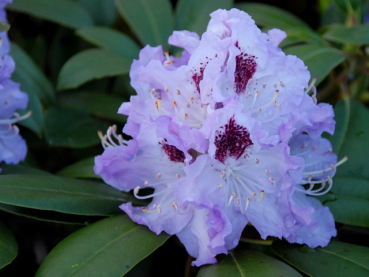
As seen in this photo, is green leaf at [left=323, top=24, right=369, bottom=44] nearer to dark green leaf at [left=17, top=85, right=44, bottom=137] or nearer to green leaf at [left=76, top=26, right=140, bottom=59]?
green leaf at [left=76, top=26, right=140, bottom=59]

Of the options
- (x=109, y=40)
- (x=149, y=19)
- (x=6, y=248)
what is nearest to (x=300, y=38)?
(x=149, y=19)

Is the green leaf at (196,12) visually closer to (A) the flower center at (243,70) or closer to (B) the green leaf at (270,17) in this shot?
(B) the green leaf at (270,17)

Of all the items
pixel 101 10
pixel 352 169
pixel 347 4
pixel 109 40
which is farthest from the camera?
pixel 101 10

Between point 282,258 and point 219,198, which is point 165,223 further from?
point 282,258

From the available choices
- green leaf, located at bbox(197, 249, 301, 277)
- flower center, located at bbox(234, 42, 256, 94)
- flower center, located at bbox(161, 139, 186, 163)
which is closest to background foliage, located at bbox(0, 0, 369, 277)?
green leaf, located at bbox(197, 249, 301, 277)

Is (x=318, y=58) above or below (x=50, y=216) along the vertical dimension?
above

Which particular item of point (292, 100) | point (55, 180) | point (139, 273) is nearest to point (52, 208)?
point (55, 180)

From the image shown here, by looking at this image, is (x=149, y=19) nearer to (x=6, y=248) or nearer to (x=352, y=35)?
(x=352, y=35)
